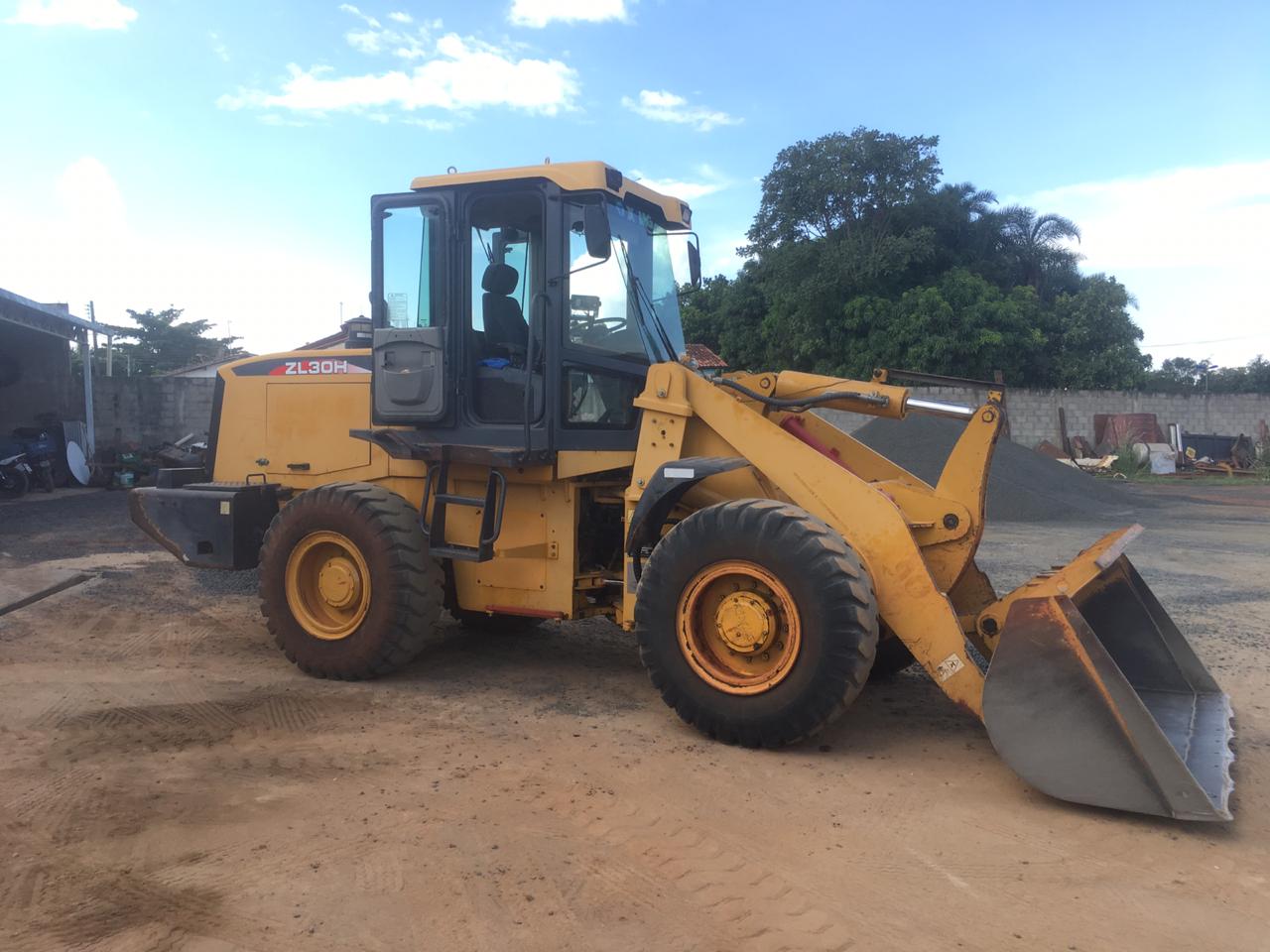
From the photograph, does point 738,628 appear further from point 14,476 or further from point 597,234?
point 14,476

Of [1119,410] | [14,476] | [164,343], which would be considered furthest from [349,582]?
[164,343]

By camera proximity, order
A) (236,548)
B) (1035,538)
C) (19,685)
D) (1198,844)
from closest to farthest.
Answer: (1198,844) → (19,685) → (236,548) → (1035,538)

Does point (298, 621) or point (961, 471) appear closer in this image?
point (961, 471)

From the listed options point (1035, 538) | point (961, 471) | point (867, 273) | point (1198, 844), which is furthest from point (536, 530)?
point (867, 273)

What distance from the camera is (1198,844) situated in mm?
3561

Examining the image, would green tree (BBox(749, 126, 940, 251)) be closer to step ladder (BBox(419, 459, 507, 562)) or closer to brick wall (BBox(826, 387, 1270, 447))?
brick wall (BBox(826, 387, 1270, 447))

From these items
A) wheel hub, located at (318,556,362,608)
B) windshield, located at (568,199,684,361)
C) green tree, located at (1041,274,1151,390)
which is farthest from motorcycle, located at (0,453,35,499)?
green tree, located at (1041,274,1151,390)

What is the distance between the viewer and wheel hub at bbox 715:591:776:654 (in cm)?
454

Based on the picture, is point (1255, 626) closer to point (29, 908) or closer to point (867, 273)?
point (29, 908)

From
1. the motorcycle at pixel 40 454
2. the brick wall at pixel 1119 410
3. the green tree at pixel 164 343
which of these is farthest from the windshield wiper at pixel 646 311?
the green tree at pixel 164 343

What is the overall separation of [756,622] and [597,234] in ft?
7.02

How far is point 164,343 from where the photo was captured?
1939 inches

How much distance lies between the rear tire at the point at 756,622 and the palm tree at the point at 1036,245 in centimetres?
3350

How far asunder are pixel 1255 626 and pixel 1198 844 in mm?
4594
